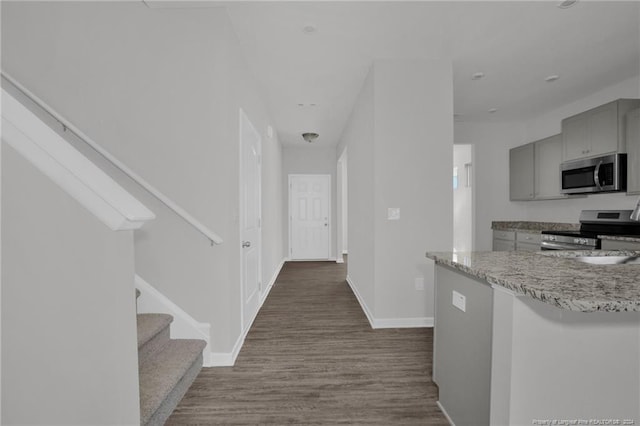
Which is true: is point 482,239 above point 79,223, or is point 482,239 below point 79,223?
Answer: below

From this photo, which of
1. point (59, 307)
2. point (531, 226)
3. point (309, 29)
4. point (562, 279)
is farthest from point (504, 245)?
point (59, 307)

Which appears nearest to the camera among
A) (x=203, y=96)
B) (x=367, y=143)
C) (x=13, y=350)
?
(x=13, y=350)

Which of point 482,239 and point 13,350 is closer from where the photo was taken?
point 13,350

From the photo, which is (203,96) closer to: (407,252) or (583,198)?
(407,252)

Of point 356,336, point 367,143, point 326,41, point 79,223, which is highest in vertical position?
point 326,41

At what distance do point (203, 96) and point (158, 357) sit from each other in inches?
72.6

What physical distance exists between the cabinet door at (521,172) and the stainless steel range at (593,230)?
88cm

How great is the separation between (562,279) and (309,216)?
20.0 ft

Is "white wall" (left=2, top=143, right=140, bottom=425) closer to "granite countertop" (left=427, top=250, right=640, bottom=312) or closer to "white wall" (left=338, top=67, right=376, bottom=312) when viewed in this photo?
"granite countertop" (left=427, top=250, right=640, bottom=312)

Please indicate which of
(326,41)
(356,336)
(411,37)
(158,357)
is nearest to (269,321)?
(356,336)

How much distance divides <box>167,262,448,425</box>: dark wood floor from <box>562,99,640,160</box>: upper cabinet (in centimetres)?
294

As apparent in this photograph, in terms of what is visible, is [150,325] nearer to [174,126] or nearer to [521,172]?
[174,126]

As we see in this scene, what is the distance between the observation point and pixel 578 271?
1.26 metres

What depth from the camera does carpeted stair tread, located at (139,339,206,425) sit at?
5.12 ft
